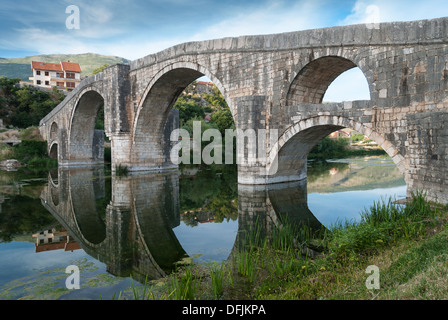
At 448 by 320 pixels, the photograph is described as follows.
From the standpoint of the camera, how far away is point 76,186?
14156 millimetres

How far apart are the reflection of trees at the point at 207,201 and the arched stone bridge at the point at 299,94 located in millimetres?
1160

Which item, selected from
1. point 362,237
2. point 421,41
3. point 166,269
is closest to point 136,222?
point 166,269

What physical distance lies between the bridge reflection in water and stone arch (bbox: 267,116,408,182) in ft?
1.87

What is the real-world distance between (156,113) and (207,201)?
30.0 feet

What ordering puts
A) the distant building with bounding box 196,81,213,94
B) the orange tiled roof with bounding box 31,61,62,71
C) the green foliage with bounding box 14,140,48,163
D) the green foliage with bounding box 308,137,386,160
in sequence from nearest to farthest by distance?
1. the green foliage with bounding box 14,140,48,163
2. the green foliage with bounding box 308,137,386,160
3. the orange tiled roof with bounding box 31,61,62,71
4. the distant building with bounding box 196,81,213,94

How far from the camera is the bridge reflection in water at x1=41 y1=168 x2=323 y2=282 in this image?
5.38 meters

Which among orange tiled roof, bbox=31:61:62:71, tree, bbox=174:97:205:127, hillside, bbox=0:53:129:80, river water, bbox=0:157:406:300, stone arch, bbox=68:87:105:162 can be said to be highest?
hillside, bbox=0:53:129:80

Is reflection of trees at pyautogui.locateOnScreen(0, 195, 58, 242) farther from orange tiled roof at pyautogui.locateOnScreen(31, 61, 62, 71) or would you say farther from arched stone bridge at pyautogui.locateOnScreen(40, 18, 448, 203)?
orange tiled roof at pyautogui.locateOnScreen(31, 61, 62, 71)

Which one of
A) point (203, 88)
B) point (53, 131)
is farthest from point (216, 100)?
point (53, 131)

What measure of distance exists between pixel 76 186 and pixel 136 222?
770 cm

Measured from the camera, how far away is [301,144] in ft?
36.4

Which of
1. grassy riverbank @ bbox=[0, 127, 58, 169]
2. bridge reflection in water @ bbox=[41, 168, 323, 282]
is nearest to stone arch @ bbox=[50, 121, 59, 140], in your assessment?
grassy riverbank @ bbox=[0, 127, 58, 169]
